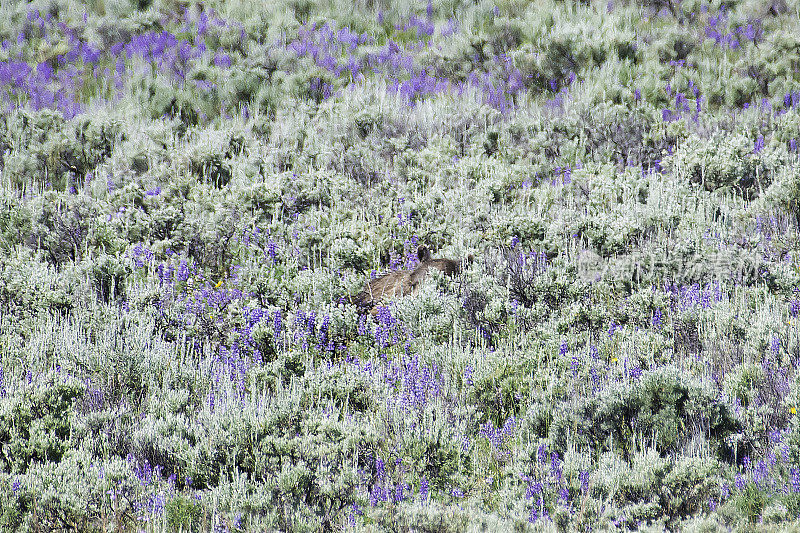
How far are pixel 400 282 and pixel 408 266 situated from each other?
39 cm

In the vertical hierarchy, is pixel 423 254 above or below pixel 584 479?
below

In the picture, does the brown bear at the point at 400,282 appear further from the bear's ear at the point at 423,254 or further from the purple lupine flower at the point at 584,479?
the purple lupine flower at the point at 584,479

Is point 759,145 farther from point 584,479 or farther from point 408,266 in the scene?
point 584,479

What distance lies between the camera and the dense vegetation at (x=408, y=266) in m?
2.78

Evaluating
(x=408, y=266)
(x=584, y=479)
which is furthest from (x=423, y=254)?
(x=584, y=479)

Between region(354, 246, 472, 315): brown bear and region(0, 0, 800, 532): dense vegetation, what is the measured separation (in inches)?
6.2

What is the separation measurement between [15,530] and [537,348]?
2.63 meters

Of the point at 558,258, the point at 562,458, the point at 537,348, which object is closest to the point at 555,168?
the point at 558,258

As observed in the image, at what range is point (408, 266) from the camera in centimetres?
548

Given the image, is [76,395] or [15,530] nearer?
[15,530]

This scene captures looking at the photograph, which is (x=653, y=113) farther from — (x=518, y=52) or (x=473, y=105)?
(x=518, y=52)

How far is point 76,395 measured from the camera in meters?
3.51

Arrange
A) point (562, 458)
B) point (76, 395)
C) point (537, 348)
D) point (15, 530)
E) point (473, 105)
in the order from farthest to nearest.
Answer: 1. point (473, 105)
2. point (537, 348)
3. point (76, 395)
4. point (562, 458)
5. point (15, 530)

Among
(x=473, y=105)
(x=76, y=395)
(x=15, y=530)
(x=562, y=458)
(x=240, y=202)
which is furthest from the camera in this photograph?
(x=473, y=105)
